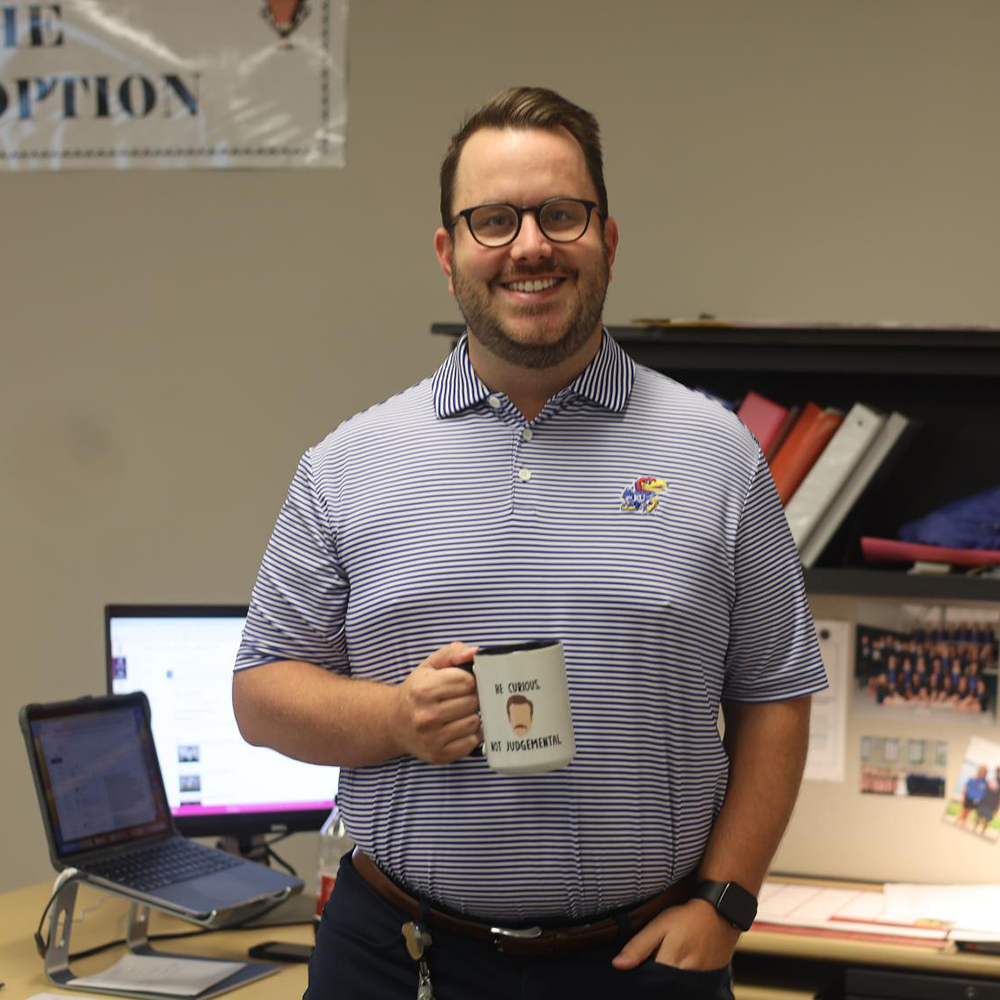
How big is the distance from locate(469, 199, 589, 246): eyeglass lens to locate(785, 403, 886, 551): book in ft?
2.95

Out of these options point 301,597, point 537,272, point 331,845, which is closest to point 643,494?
point 537,272

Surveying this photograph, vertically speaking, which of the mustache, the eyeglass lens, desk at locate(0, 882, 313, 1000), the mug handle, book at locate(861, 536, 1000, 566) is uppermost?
the eyeglass lens

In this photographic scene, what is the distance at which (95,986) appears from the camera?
1.96 m

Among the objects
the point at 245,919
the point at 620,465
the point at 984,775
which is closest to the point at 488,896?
the point at 620,465

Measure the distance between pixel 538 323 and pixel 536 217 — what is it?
12 cm

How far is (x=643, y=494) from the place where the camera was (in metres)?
1.52

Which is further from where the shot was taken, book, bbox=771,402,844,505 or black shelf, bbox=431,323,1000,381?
book, bbox=771,402,844,505

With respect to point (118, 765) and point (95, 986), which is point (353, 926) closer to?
point (95, 986)

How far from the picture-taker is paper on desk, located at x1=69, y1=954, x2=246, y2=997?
6.39 feet

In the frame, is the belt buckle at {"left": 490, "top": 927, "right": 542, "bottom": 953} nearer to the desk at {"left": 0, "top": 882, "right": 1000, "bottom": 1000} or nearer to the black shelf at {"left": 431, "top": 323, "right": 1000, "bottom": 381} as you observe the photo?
the desk at {"left": 0, "top": 882, "right": 1000, "bottom": 1000}

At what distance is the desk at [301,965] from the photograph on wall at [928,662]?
1.73ft

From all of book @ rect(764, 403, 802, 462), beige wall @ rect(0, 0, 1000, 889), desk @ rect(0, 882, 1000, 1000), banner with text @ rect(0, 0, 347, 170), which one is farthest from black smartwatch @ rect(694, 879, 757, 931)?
banner with text @ rect(0, 0, 347, 170)

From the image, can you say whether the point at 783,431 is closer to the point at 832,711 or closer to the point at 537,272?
the point at 832,711

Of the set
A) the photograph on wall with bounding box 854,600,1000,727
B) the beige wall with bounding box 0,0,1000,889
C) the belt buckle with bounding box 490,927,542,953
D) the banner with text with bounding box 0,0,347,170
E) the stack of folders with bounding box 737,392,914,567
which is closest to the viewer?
the belt buckle with bounding box 490,927,542,953
